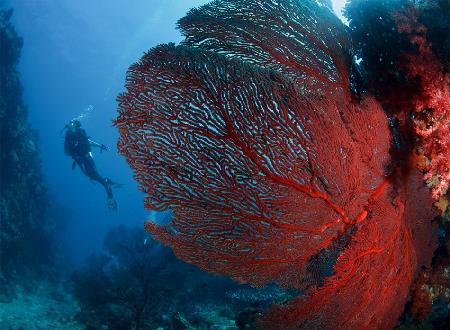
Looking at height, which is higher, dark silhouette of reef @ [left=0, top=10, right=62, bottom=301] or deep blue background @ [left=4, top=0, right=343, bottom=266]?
deep blue background @ [left=4, top=0, right=343, bottom=266]

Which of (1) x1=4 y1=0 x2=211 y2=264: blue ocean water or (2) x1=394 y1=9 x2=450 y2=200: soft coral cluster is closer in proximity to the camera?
(2) x1=394 y1=9 x2=450 y2=200: soft coral cluster

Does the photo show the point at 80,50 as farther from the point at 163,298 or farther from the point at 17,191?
the point at 163,298

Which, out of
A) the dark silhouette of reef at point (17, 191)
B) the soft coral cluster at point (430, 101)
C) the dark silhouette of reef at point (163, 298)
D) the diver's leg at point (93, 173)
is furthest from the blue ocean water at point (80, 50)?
the soft coral cluster at point (430, 101)

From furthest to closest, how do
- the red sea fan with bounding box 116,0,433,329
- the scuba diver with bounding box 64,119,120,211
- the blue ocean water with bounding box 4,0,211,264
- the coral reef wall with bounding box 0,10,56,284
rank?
the blue ocean water with bounding box 4,0,211,264 → the coral reef wall with bounding box 0,10,56,284 → the scuba diver with bounding box 64,119,120,211 → the red sea fan with bounding box 116,0,433,329

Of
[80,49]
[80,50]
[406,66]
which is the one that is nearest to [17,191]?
[406,66]

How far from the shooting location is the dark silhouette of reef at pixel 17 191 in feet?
52.7

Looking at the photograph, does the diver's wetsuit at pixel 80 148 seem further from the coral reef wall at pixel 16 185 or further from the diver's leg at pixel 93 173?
the coral reef wall at pixel 16 185

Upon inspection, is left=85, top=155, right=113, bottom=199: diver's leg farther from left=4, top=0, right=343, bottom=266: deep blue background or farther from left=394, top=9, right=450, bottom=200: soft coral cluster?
left=394, top=9, right=450, bottom=200: soft coral cluster

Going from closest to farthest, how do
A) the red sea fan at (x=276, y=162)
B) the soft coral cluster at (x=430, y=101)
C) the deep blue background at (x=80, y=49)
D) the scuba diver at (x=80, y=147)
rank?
the soft coral cluster at (x=430, y=101), the red sea fan at (x=276, y=162), the scuba diver at (x=80, y=147), the deep blue background at (x=80, y=49)

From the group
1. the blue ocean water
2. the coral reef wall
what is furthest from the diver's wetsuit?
the coral reef wall

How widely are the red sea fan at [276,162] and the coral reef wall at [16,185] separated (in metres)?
15.1

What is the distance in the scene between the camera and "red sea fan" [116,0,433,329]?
3078 millimetres

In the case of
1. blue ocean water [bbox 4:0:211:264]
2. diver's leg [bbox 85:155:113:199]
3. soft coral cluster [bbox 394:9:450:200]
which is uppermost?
blue ocean water [bbox 4:0:211:264]

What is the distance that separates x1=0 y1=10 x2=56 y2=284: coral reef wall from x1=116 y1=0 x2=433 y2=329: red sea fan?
15090 mm
